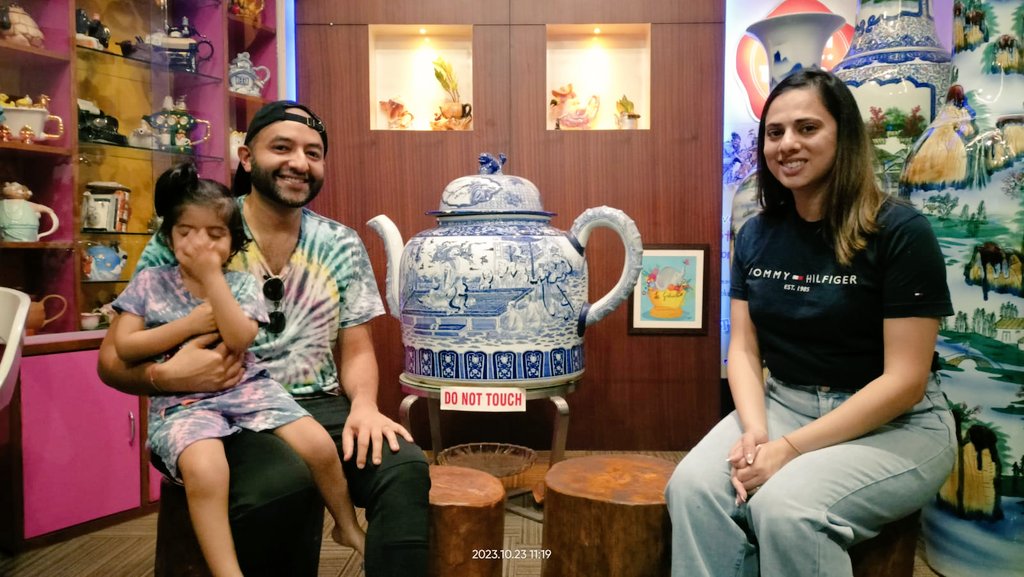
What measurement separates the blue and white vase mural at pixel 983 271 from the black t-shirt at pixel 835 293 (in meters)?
0.59

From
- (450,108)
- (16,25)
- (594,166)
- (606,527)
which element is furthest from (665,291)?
(16,25)

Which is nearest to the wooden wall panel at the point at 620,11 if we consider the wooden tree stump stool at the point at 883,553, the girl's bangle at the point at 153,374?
the girl's bangle at the point at 153,374

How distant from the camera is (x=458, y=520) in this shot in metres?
1.33

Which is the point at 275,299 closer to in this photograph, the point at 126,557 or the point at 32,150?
the point at 126,557

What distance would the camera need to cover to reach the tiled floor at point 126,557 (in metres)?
1.86

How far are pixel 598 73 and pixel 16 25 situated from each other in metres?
2.10

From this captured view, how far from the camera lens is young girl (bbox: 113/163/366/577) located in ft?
4.17

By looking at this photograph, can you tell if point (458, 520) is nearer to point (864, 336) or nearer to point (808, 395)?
point (808, 395)

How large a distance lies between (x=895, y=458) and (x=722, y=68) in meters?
1.95

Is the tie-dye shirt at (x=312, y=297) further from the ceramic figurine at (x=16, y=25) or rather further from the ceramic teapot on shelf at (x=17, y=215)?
the ceramic figurine at (x=16, y=25)

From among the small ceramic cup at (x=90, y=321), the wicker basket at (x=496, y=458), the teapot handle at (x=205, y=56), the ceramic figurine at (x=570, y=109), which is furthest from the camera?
the ceramic figurine at (x=570, y=109)

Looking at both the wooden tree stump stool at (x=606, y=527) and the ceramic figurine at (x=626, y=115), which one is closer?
the wooden tree stump stool at (x=606, y=527)

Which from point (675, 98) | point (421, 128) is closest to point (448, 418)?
point (421, 128)

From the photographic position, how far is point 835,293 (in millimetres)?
1305
